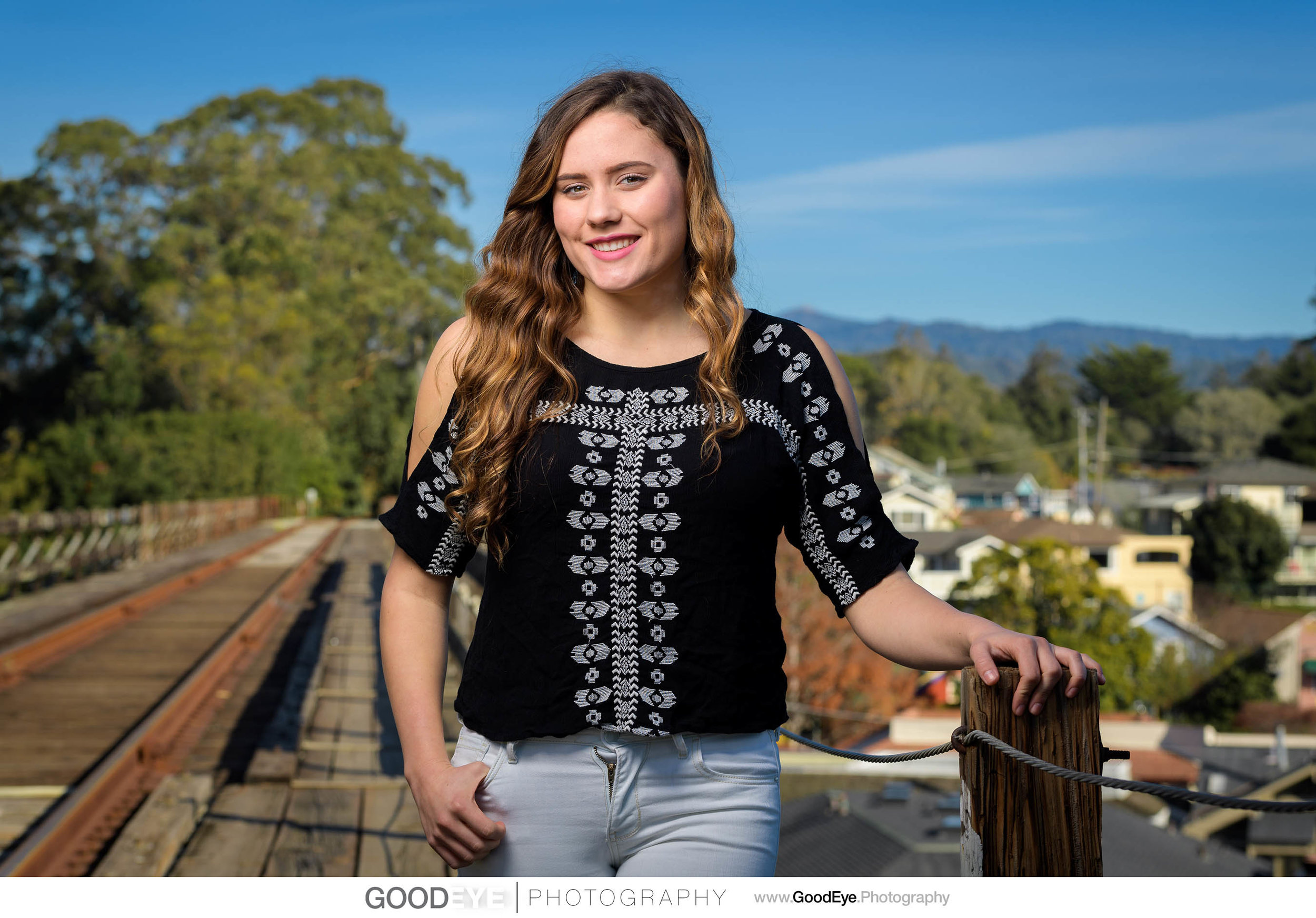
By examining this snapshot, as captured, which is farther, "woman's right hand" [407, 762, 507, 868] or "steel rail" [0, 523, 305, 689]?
"steel rail" [0, 523, 305, 689]

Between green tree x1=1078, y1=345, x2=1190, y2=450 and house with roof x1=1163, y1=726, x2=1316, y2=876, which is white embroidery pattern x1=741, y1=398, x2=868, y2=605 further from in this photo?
green tree x1=1078, y1=345, x2=1190, y2=450

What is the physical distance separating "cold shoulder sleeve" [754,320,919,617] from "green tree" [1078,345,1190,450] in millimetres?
76145

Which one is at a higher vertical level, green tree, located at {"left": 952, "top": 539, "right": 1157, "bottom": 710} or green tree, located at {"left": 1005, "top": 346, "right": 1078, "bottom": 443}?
green tree, located at {"left": 1005, "top": 346, "right": 1078, "bottom": 443}

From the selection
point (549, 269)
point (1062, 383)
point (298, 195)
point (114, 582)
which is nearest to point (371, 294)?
point (298, 195)

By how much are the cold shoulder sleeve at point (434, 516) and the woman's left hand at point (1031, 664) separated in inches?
22.6

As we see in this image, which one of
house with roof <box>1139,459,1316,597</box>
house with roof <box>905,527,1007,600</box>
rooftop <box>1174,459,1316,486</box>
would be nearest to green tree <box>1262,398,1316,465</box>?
rooftop <box>1174,459,1316,486</box>

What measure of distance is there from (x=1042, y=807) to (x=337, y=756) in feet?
11.1

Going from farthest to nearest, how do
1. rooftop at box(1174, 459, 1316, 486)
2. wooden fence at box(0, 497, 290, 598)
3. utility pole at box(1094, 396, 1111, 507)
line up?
rooftop at box(1174, 459, 1316, 486)
utility pole at box(1094, 396, 1111, 507)
wooden fence at box(0, 497, 290, 598)

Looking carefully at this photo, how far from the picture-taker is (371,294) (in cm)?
3944

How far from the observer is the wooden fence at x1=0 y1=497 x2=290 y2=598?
10.8 m

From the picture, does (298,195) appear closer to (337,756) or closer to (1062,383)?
(337,756)

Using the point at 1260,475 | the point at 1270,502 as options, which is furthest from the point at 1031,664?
the point at 1260,475

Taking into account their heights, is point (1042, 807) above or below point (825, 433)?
below

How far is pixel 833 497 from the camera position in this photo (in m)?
1.37
